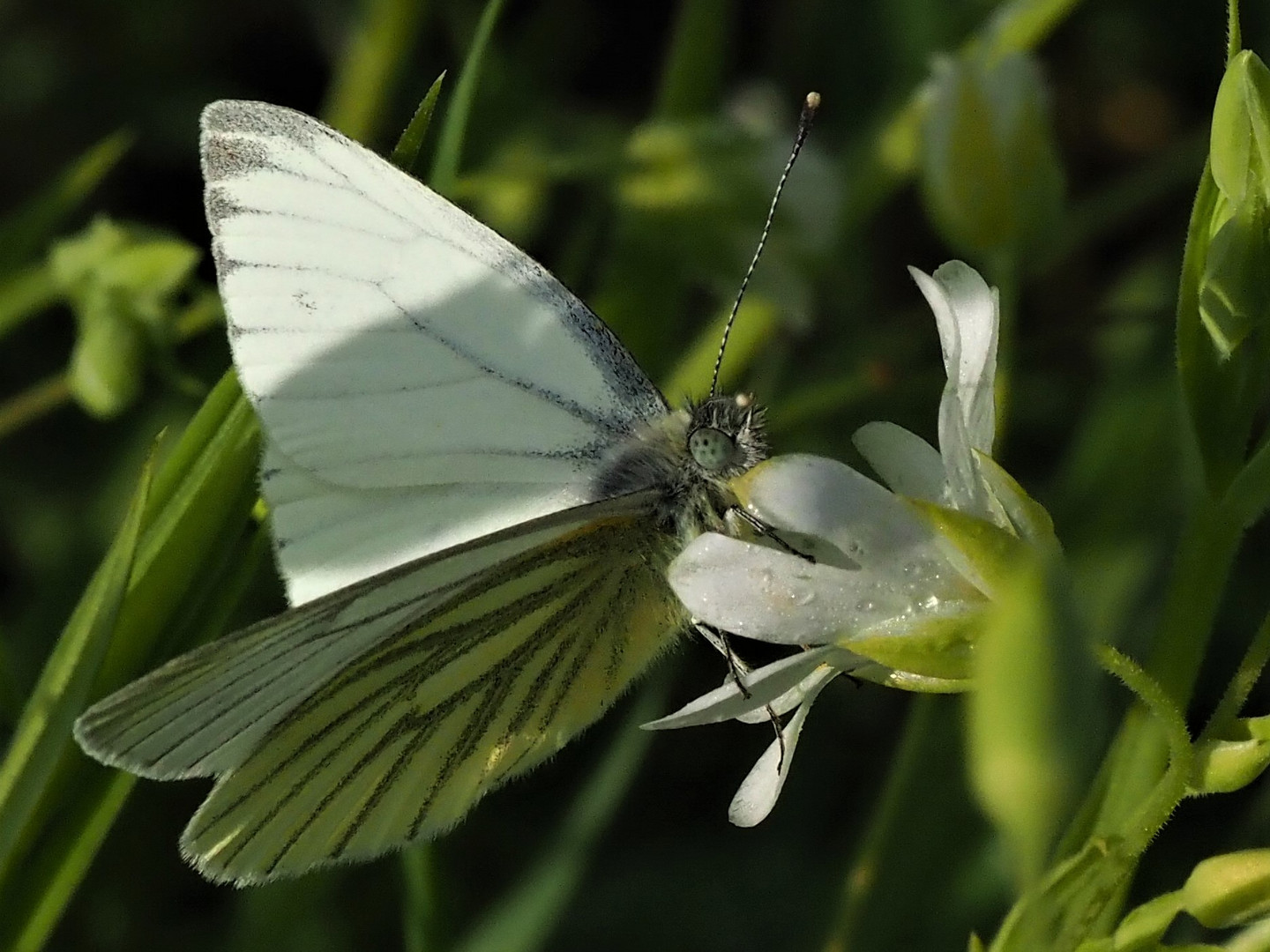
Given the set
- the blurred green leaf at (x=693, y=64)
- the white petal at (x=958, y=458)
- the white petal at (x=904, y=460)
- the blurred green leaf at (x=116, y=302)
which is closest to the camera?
the white petal at (x=958, y=458)

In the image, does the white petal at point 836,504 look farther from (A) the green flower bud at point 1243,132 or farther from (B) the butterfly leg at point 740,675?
(A) the green flower bud at point 1243,132

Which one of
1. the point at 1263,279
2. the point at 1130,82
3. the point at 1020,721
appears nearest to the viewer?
the point at 1020,721

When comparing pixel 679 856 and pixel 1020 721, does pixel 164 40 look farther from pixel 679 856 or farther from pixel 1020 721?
pixel 1020 721

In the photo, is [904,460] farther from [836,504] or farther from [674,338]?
[674,338]

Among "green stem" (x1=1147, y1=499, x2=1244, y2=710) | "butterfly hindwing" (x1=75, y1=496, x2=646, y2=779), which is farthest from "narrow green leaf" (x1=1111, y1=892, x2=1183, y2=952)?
"butterfly hindwing" (x1=75, y1=496, x2=646, y2=779)

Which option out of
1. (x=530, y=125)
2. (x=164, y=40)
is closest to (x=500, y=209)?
(x=530, y=125)

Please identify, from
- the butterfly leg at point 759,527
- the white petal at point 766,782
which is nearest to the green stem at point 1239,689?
the white petal at point 766,782

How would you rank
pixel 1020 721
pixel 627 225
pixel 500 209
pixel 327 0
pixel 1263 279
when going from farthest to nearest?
pixel 327 0, pixel 500 209, pixel 627 225, pixel 1263 279, pixel 1020 721
